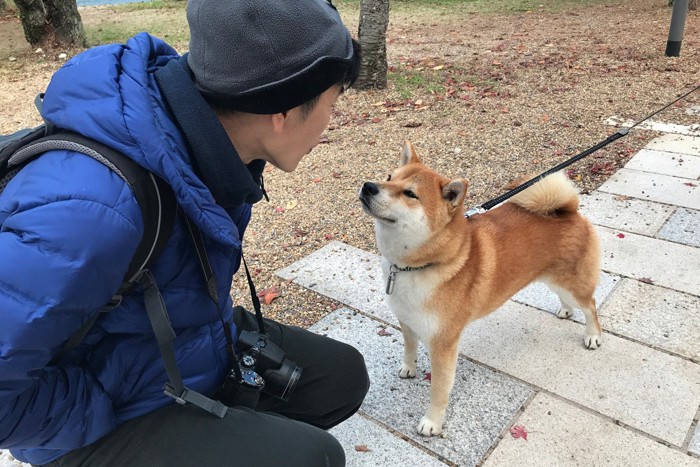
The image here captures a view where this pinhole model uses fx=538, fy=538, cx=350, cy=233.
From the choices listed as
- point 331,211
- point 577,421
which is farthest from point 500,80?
point 577,421

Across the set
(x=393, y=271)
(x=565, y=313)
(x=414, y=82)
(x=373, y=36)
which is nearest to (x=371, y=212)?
(x=393, y=271)

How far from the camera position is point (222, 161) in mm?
1581

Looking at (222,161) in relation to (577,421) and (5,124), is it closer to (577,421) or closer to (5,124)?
(577,421)

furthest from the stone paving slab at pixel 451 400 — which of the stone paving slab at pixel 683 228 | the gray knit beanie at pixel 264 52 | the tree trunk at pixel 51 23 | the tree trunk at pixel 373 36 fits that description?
the tree trunk at pixel 51 23

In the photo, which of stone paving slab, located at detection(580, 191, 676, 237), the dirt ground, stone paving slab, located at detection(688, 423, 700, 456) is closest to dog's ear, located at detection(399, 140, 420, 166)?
the dirt ground

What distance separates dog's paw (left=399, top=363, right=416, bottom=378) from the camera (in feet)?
9.57

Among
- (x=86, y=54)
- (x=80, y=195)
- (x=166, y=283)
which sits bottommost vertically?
(x=166, y=283)

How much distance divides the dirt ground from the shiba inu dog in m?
1.14

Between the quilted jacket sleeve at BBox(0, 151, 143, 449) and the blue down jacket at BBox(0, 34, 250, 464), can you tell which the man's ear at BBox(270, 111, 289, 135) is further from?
the quilted jacket sleeve at BBox(0, 151, 143, 449)

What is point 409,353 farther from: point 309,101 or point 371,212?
point 309,101

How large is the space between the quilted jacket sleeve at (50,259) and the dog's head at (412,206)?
119cm

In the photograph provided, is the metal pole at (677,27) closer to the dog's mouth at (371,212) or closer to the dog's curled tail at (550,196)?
the dog's curled tail at (550,196)

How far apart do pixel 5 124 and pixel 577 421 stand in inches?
293

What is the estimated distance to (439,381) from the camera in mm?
2529
